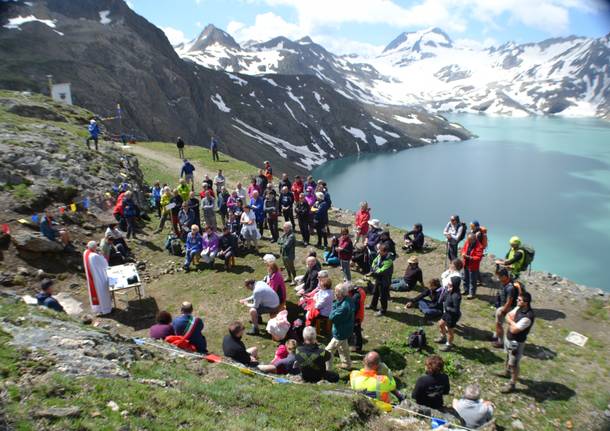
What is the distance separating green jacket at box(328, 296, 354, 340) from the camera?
992 cm

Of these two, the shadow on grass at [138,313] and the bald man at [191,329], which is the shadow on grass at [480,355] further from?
the shadow on grass at [138,313]

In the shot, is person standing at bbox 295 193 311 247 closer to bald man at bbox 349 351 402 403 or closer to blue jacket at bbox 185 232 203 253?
blue jacket at bbox 185 232 203 253

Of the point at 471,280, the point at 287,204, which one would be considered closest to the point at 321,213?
the point at 287,204

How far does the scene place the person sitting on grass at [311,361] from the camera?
8.92 m

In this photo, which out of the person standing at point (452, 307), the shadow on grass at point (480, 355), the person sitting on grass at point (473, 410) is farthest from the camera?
the shadow on grass at point (480, 355)

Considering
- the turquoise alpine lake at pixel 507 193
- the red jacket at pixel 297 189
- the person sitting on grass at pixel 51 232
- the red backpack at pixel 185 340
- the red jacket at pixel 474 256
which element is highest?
the red jacket at pixel 297 189

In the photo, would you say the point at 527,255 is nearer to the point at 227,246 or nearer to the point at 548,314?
the point at 548,314

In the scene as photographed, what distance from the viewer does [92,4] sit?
81.9 m

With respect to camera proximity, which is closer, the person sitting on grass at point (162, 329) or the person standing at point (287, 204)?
the person sitting on grass at point (162, 329)

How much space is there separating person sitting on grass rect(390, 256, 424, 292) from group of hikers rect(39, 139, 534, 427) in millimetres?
38

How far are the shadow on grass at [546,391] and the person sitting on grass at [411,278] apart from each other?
16.2 ft

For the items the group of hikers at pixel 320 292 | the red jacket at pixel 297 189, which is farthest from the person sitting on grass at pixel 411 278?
the red jacket at pixel 297 189

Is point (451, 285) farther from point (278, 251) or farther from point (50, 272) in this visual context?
point (50, 272)

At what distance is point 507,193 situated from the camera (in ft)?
231
